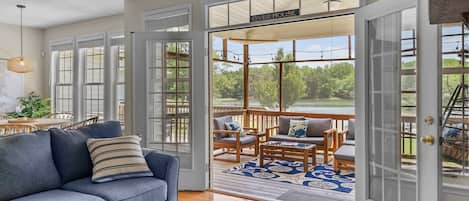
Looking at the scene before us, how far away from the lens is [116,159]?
2811mm

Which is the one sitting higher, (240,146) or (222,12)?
(222,12)

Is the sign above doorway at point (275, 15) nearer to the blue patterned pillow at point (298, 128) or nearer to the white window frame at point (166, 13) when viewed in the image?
the white window frame at point (166, 13)

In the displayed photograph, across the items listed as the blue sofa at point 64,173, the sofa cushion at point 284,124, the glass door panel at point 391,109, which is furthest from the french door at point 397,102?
the sofa cushion at point 284,124

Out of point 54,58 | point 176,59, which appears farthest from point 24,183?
point 54,58

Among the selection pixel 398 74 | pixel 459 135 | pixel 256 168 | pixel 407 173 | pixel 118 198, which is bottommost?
pixel 256 168

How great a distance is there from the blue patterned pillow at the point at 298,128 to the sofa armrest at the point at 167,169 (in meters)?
3.65

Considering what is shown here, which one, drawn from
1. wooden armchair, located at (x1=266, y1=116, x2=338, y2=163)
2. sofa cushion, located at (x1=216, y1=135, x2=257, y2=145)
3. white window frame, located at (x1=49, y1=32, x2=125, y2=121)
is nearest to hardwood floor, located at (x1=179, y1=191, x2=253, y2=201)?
sofa cushion, located at (x1=216, y1=135, x2=257, y2=145)

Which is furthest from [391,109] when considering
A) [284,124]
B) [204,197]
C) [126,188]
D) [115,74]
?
[115,74]

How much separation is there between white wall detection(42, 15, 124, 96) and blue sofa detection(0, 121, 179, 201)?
130 inches

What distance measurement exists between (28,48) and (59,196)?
5746 millimetres

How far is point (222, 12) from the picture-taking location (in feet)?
13.1

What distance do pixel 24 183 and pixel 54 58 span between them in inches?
211

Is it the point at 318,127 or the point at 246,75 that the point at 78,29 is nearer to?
the point at 246,75

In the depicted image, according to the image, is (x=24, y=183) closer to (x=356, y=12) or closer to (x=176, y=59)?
(x=176, y=59)
